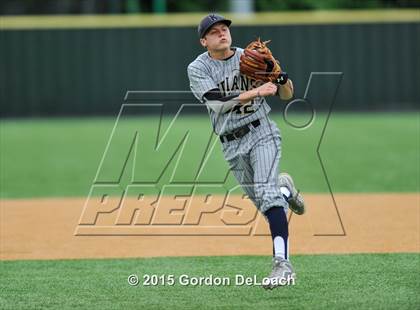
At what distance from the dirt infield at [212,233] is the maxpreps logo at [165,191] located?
0.04m

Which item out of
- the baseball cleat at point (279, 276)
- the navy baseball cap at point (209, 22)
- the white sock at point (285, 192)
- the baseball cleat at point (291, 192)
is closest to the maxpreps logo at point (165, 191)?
the baseball cleat at point (291, 192)

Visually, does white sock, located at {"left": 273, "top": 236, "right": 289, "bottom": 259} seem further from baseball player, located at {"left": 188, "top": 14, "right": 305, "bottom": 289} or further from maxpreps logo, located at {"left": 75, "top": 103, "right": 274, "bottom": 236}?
maxpreps logo, located at {"left": 75, "top": 103, "right": 274, "bottom": 236}

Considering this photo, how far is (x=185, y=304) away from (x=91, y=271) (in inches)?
61.3

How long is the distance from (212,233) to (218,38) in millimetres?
3162

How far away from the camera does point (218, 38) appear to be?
659cm

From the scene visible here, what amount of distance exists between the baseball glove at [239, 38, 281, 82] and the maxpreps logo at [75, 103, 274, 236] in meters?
3.06

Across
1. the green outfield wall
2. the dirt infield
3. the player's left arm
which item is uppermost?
the player's left arm

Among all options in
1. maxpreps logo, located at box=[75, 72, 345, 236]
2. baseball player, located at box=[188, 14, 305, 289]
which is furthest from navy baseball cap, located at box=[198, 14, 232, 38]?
maxpreps logo, located at box=[75, 72, 345, 236]

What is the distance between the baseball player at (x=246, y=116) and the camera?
6426 mm

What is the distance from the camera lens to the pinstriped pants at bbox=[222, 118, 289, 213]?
650cm

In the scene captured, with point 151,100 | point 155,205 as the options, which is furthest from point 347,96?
point 155,205

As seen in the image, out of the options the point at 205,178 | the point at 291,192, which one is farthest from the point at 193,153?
the point at 291,192

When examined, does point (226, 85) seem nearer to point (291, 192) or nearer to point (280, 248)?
point (291, 192)

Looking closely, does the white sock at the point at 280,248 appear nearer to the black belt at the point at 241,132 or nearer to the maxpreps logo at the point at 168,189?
the black belt at the point at 241,132
